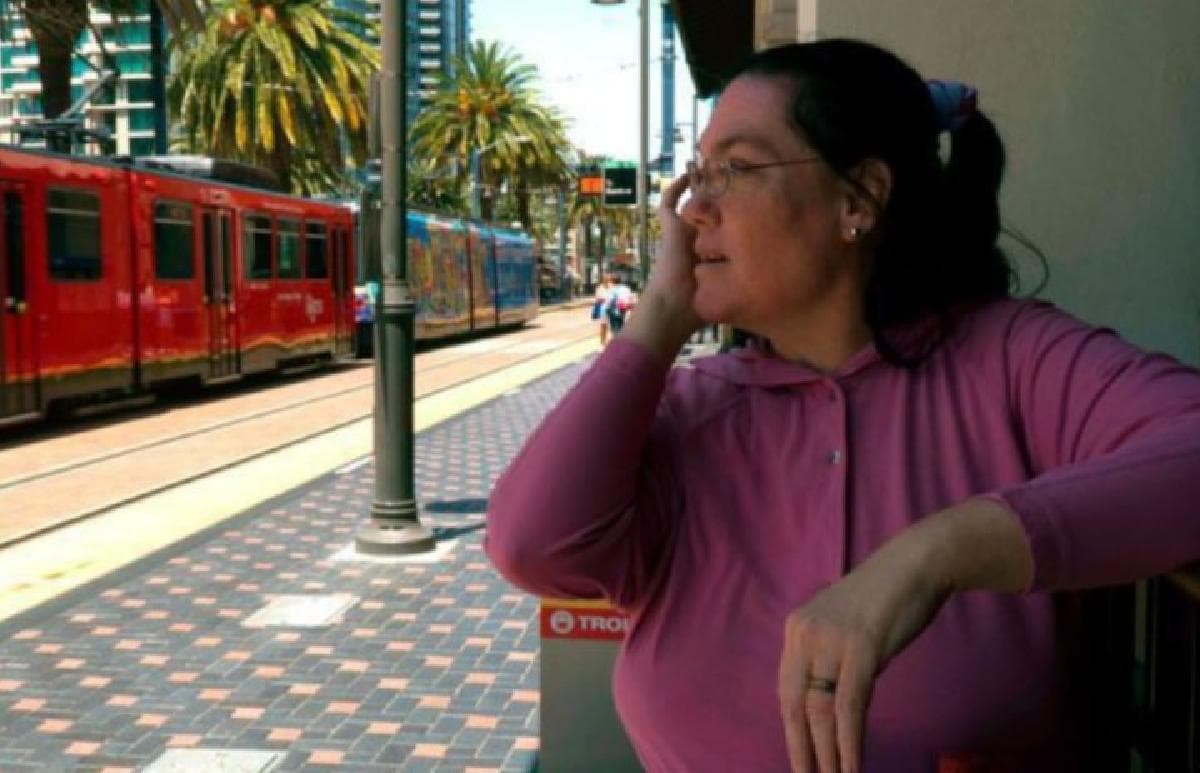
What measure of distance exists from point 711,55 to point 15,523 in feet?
22.9

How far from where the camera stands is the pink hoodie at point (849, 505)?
4.23ft

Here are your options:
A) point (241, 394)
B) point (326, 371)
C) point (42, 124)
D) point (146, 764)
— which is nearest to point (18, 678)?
point (146, 764)

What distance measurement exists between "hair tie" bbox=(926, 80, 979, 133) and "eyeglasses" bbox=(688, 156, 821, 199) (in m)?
0.19

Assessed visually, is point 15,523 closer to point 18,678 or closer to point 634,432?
point 18,678

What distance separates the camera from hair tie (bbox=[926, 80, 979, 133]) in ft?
5.48

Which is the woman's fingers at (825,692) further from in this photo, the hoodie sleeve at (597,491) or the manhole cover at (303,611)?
the manhole cover at (303,611)

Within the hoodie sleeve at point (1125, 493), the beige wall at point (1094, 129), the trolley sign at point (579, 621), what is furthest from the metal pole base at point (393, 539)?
the hoodie sleeve at point (1125, 493)

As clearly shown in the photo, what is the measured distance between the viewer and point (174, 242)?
1811cm

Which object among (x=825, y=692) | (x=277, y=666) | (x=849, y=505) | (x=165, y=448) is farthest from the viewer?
(x=165, y=448)

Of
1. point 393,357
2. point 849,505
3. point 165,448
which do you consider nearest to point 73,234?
point 165,448

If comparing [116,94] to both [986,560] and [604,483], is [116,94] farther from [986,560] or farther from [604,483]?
[986,560]

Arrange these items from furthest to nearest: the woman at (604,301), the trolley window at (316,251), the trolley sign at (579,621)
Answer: the woman at (604,301) < the trolley window at (316,251) < the trolley sign at (579,621)

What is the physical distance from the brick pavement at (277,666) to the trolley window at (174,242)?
9064mm

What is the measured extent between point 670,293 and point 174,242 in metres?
17.4
